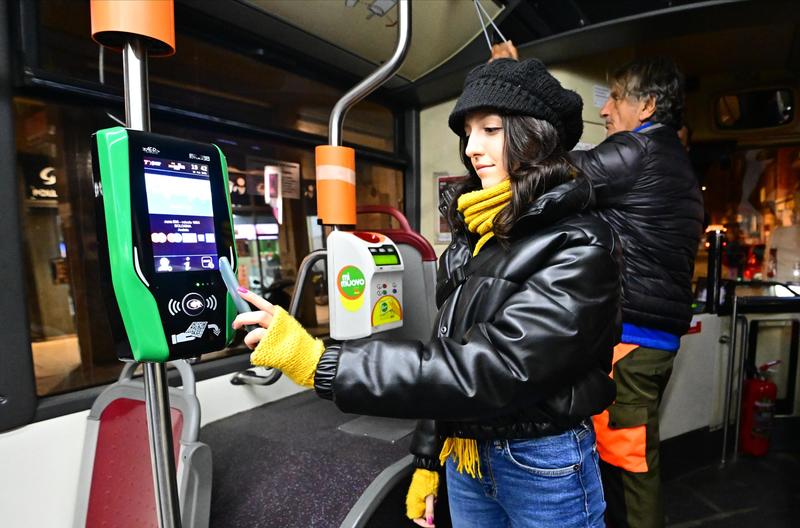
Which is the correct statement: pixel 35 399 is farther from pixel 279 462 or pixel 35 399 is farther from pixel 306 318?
pixel 306 318

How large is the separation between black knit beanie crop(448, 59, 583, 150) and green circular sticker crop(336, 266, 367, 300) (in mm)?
1077

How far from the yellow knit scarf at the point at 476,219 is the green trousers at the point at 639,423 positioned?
834 millimetres

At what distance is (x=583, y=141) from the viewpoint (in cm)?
296

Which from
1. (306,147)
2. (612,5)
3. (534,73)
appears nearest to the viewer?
(534,73)

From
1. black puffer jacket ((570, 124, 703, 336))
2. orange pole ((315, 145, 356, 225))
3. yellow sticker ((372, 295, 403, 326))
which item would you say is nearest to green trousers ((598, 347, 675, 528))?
black puffer jacket ((570, 124, 703, 336))

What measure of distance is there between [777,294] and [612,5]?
2.43 m

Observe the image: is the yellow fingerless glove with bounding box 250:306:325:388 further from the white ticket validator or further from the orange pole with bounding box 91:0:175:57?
the white ticket validator

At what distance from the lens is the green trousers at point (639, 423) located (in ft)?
5.29

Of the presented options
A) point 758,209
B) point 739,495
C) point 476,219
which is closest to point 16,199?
point 476,219

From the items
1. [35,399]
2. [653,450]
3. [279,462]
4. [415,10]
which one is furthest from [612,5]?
[35,399]

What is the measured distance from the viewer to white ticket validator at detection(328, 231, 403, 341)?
6.38 ft

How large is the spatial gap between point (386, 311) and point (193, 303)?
53.1 inches

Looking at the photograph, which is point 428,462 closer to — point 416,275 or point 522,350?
point 522,350

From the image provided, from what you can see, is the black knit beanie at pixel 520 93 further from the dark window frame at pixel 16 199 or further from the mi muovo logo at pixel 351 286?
the dark window frame at pixel 16 199
